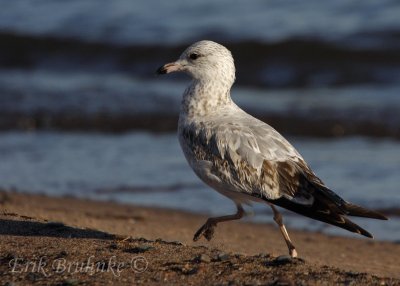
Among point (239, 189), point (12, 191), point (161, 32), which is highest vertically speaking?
point (161, 32)

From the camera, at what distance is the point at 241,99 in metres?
14.1

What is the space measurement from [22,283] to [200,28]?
42.7ft

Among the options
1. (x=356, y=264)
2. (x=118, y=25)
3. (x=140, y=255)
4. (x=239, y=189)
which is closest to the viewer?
(x=140, y=255)

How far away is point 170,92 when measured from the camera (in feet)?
47.9

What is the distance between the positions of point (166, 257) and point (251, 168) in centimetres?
86

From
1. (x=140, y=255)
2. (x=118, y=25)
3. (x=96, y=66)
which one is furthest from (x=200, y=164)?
(x=118, y=25)

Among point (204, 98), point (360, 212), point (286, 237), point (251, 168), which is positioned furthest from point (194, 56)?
point (360, 212)

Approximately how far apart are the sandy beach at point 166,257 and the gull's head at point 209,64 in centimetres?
121

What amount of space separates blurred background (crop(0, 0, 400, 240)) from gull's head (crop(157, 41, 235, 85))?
2.03 m

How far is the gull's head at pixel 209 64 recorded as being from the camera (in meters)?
6.87

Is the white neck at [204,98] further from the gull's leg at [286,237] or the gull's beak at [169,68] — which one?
the gull's leg at [286,237]

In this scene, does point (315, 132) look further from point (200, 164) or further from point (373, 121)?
point (200, 164)

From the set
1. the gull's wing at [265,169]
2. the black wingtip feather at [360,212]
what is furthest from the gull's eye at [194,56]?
the black wingtip feather at [360,212]

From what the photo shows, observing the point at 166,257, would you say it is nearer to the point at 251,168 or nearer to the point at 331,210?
the point at 251,168
